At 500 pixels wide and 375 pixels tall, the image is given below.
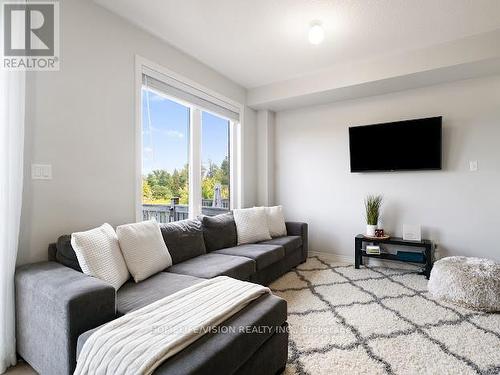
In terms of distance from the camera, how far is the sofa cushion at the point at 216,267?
211 centimetres

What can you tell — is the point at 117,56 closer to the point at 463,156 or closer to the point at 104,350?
the point at 104,350

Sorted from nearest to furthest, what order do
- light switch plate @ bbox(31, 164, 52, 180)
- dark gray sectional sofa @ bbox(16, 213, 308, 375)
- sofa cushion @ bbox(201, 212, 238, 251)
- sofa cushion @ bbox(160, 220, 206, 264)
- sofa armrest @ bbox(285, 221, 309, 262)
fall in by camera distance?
dark gray sectional sofa @ bbox(16, 213, 308, 375), light switch plate @ bbox(31, 164, 52, 180), sofa cushion @ bbox(160, 220, 206, 264), sofa cushion @ bbox(201, 212, 238, 251), sofa armrest @ bbox(285, 221, 309, 262)

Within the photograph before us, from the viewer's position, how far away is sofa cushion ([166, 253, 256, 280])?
6.92ft

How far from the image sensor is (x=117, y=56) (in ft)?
7.83

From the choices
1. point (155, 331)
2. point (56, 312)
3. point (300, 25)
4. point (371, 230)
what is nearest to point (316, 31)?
point (300, 25)

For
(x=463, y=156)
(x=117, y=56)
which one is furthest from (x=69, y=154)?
(x=463, y=156)

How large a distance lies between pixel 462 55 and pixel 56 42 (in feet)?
12.2

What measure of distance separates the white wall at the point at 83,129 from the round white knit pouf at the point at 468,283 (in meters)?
3.00

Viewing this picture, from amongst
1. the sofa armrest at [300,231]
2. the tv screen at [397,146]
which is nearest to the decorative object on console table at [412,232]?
the tv screen at [397,146]

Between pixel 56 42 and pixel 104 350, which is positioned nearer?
pixel 104 350

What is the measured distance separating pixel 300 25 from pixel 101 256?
8.48 feet

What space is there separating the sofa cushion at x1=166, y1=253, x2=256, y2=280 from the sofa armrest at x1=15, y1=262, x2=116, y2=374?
758mm

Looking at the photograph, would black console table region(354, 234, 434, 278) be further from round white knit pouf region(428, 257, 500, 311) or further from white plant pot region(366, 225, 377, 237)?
round white knit pouf region(428, 257, 500, 311)

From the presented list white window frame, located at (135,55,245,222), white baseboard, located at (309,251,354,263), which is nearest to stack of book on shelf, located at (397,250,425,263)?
white baseboard, located at (309,251,354,263)
